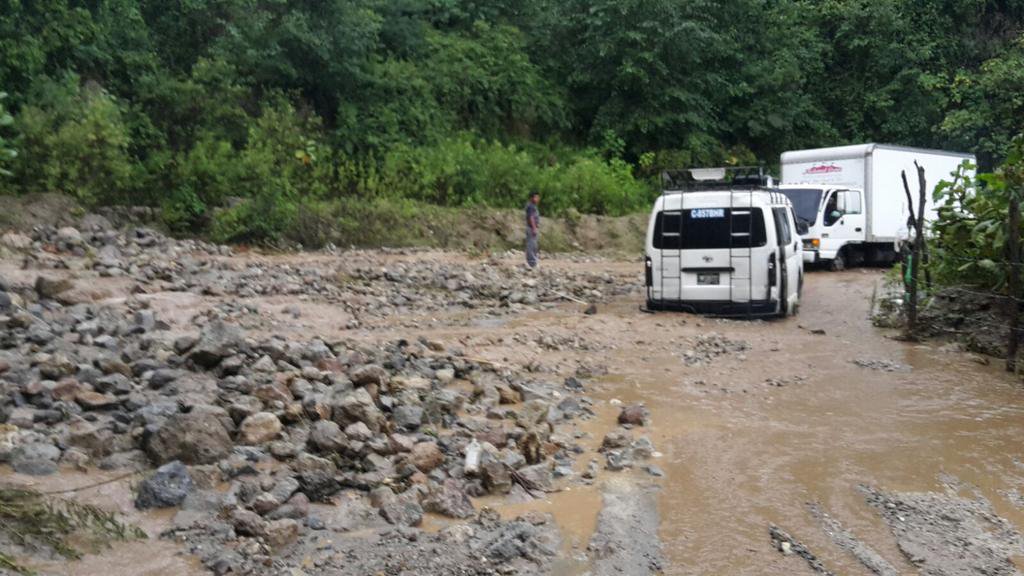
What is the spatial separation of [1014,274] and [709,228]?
13.3 feet

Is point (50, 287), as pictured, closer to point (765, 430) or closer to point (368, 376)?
point (368, 376)

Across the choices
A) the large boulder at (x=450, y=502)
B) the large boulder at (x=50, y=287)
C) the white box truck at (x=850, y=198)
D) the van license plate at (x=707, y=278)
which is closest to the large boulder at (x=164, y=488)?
the large boulder at (x=450, y=502)

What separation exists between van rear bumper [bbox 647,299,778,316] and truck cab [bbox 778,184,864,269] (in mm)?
7933

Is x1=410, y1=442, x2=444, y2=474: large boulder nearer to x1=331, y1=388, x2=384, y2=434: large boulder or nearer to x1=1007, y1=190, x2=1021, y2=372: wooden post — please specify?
x1=331, y1=388, x2=384, y2=434: large boulder

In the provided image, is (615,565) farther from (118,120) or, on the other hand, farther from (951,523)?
(118,120)

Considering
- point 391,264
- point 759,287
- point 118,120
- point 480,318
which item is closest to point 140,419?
point 480,318

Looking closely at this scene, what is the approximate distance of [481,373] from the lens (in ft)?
30.7

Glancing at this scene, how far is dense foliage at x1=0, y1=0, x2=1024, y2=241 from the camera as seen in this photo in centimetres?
2030

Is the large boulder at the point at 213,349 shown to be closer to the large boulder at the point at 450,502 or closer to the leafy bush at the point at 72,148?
the large boulder at the point at 450,502

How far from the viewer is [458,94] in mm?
28562

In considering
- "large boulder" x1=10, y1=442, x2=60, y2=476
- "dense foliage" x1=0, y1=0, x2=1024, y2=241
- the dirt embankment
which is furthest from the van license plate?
"dense foliage" x1=0, y1=0, x2=1024, y2=241

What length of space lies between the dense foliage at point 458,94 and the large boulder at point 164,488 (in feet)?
47.5

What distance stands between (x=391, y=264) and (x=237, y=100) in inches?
308

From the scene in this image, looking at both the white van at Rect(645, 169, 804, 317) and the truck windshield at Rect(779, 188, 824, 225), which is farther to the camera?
the truck windshield at Rect(779, 188, 824, 225)
